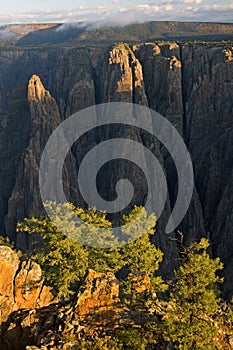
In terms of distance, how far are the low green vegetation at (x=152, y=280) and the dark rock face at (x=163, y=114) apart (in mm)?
25942

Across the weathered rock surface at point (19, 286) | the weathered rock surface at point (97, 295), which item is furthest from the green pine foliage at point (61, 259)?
the weathered rock surface at point (97, 295)

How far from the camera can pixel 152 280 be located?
29.5m

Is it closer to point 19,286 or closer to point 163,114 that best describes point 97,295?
point 19,286

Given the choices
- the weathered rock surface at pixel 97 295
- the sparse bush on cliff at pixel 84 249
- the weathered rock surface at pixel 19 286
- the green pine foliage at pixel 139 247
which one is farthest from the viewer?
the green pine foliage at pixel 139 247

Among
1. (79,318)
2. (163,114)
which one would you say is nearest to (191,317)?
(79,318)

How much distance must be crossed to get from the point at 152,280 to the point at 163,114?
4586 centimetres

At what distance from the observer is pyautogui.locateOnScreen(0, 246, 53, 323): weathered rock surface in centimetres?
2342

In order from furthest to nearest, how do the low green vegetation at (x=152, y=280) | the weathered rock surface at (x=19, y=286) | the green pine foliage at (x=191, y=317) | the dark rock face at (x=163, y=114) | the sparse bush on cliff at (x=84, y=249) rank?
the dark rock face at (x=163, y=114), the sparse bush on cliff at (x=84, y=249), the weathered rock surface at (x=19, y=286), the low green vegetation at (x=152, y=280), the green pine foliage at (x=191, y=317)

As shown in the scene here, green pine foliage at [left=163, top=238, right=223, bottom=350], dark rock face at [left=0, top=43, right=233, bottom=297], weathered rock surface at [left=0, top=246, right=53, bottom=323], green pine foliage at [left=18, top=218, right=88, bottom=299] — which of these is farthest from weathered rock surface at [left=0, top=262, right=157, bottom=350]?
dark rock face at [left=0, top=43, right=233, bottom=297]

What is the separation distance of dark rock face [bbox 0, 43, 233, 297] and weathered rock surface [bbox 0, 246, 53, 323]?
32.4m

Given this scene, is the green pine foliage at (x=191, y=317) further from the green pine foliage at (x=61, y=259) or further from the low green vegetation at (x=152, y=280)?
the green pine foliage at (x=61, y=259)

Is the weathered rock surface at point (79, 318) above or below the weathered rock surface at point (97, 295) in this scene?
below

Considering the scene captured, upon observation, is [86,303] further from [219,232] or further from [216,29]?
[216,29]

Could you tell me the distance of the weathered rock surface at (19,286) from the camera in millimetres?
23422
